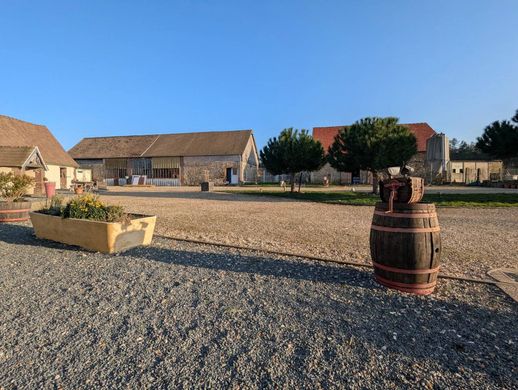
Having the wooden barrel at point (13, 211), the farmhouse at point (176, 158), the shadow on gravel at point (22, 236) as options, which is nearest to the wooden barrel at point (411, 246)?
the shadow on gravel at point (22, 236)

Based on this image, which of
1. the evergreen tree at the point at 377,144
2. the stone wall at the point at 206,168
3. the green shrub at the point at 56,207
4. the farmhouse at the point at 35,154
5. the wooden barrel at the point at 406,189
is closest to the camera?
the wooden barrel at the point at 406,189

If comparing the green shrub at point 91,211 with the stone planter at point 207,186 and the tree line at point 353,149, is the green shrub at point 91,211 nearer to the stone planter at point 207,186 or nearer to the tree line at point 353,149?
the tree line at point 353,149

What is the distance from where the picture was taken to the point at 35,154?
58.7ft

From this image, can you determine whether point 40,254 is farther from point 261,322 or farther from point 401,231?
point 401,231

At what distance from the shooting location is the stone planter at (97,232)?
4.66 metres

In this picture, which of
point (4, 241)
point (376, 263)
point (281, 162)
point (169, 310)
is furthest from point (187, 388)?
point (281, 162)

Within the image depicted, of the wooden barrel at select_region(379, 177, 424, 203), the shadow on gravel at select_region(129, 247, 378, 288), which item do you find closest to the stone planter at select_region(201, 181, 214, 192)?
the shadow on gravel at select_region(129, 247, 378, 288)

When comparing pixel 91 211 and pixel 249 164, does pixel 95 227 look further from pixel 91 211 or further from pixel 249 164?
pixel 249 164

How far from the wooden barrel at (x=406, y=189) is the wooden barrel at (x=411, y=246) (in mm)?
141

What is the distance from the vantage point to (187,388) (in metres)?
1.79

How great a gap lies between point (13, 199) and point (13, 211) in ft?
3.27

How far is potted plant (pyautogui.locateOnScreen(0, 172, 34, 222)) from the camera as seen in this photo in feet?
24.6

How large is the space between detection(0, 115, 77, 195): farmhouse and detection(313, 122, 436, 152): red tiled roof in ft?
89.3

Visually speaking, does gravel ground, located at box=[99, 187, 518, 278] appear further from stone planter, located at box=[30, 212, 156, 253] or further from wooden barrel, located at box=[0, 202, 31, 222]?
wooden barrel, located at box=[0, 202, 31, 222]
